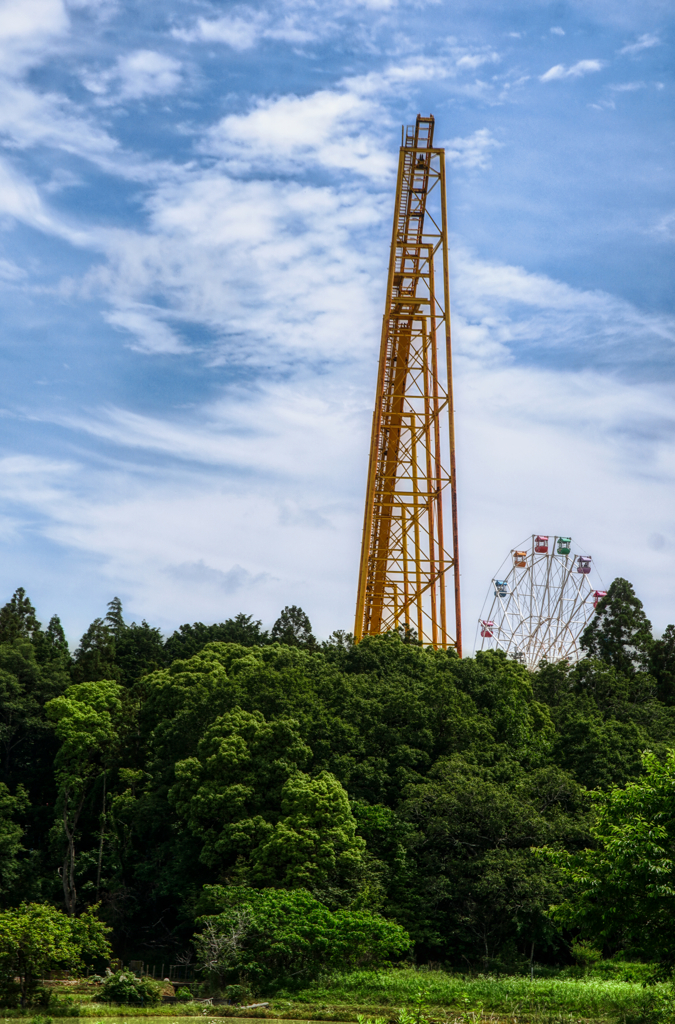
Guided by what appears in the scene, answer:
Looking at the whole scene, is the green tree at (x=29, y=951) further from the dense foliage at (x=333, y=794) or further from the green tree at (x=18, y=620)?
the green tree at (x=18, y=620)

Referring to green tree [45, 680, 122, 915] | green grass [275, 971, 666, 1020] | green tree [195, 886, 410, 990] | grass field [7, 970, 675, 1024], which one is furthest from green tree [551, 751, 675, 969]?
green tree [45, 680, 122, 915]

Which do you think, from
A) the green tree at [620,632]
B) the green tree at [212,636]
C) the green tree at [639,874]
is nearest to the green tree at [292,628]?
the green tree at [212,636]

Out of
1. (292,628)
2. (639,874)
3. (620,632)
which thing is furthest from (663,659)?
(639,874)

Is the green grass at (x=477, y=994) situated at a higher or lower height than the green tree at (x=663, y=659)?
lower

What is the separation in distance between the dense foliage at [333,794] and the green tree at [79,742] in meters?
0.08

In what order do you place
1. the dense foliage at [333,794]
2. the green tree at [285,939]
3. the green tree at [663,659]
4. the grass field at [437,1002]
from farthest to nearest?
the green tree at [663,659] → the dense foliage at [333,794] → the green tree at [285,939] → the grass field at [437,1002]

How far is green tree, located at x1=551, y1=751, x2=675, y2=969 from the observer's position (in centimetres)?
1531

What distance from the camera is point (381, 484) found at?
37281mm

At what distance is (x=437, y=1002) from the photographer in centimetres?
2134

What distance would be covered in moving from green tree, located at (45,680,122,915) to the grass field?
1198 centimetres

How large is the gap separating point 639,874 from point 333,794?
12.0m

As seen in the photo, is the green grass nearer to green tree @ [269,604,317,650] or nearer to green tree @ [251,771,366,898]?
green tree @ [251,771,366,898]

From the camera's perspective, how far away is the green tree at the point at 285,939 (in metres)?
22.9

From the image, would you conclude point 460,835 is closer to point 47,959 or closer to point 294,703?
point 294,703
